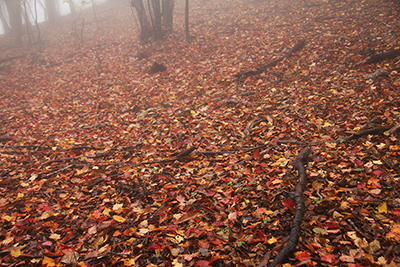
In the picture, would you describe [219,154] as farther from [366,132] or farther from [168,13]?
[168,13]

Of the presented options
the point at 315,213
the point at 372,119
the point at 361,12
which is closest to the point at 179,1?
the point at 361,12

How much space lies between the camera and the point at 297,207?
2.70m

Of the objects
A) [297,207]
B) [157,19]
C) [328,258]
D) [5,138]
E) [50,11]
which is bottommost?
[328,258]

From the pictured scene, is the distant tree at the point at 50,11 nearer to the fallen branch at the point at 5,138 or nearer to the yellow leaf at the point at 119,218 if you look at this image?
the fallen branch at the point at 5,138

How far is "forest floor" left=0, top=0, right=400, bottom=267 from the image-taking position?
8.38 feet

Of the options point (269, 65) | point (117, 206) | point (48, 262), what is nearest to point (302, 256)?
point (117, 206)

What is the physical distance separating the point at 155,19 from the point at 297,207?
36.1 feet

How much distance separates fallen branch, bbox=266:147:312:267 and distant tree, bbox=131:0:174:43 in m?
9.98

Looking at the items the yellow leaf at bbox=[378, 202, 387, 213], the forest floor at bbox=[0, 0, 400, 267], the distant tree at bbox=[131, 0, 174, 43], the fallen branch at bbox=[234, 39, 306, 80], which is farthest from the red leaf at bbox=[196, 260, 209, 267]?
the distant tree at bbox=[131, 0, 174, 43]

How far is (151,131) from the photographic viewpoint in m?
5.44

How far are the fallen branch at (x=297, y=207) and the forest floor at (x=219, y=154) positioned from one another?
82mm

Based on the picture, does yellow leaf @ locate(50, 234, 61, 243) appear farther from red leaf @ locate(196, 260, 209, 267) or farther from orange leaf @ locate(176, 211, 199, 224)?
red leaf @ locate(196, 260, 209, 267)

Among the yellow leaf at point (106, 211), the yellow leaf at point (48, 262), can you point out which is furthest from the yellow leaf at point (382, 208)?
the yellow leaf at point (48, 262)

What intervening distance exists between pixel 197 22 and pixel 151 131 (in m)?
9.50
